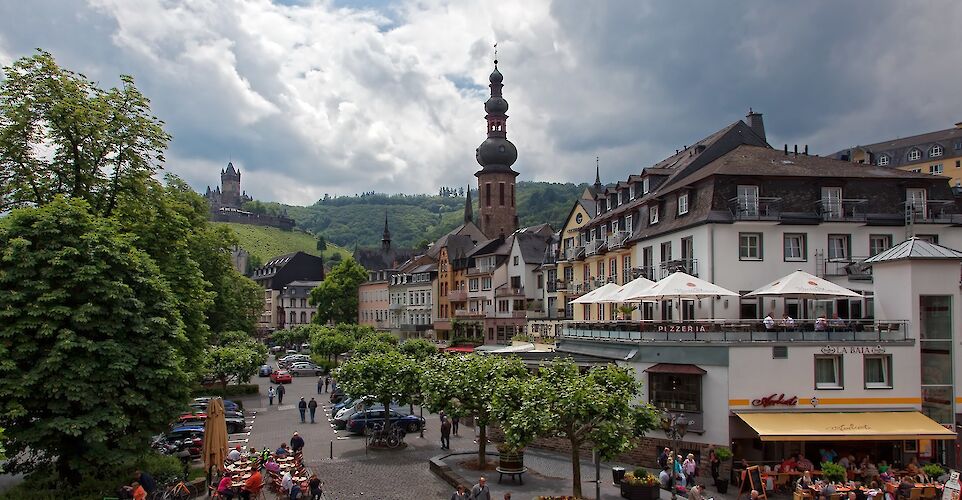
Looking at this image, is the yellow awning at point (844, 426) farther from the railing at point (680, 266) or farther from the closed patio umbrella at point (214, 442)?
the closed patio umbrella at point (214, 442)

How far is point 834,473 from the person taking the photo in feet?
82.2

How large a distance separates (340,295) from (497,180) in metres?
28.4

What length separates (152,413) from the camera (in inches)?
887

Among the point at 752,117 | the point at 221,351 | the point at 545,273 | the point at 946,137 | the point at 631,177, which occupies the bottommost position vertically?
the point at 221,351

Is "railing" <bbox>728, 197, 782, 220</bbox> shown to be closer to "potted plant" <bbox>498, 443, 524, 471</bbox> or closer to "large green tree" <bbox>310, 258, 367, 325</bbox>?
"potted plant" <bbox>498, 443, 524, 471</bbox>

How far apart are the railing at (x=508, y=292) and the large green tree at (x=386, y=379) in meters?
38.0

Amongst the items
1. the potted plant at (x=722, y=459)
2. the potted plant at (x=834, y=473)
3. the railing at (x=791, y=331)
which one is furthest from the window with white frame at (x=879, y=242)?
the potted plant at (x=722, y=459)

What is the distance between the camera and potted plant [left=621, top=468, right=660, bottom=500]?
24.0 metres

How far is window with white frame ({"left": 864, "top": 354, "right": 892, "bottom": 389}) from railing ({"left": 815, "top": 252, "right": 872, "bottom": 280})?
676cm

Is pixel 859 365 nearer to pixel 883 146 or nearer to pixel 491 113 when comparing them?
pixel 491 113

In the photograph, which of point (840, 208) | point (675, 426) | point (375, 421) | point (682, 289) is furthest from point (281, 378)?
point (840, 208)

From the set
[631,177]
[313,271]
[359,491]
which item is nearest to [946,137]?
[631,177]

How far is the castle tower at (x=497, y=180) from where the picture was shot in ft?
354

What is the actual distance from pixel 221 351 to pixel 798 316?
35162 mm
